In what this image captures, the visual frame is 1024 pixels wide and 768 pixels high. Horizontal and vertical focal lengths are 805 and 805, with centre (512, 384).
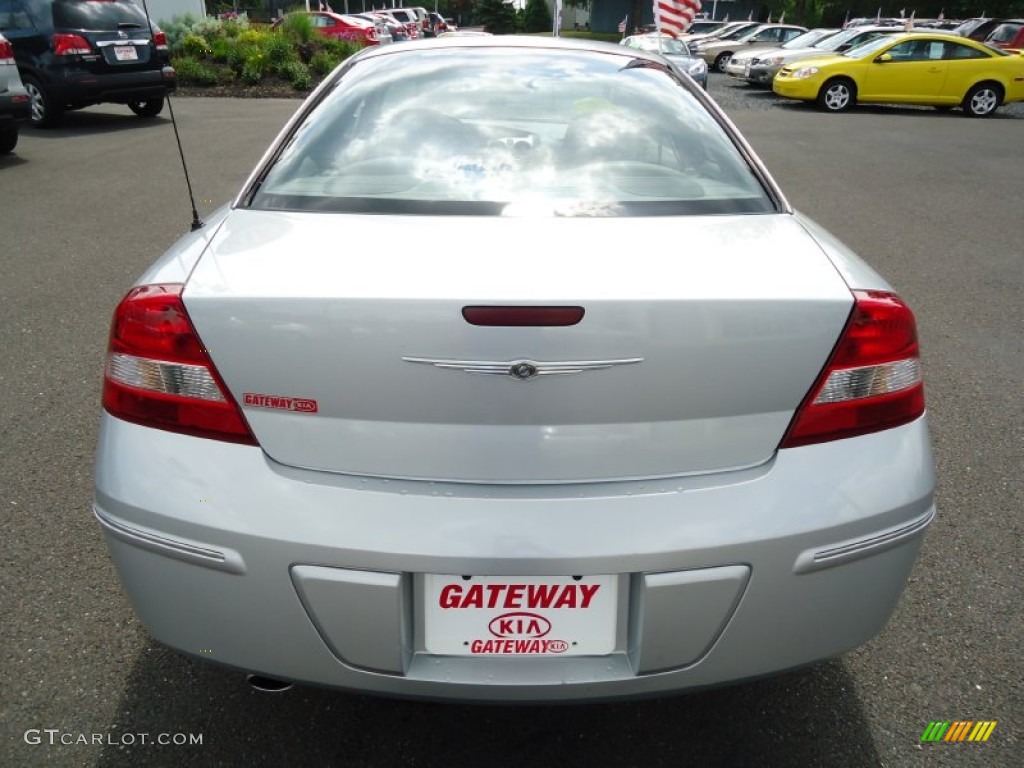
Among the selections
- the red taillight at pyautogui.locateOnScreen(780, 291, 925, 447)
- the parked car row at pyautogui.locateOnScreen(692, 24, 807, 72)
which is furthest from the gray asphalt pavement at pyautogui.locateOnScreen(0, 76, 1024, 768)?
the parked car row at pyautogui.locateOnScreen(692, 24, 807, 72)

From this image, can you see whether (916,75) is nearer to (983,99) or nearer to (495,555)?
(983,99)

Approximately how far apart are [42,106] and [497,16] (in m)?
53.7

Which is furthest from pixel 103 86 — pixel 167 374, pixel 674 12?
pixel 167 374

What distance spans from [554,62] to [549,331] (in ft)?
4.96

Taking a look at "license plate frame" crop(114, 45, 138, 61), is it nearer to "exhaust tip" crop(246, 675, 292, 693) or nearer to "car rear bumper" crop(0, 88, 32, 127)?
"car rear bumper" crop(0, 88, 32, 127)

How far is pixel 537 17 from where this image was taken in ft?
209

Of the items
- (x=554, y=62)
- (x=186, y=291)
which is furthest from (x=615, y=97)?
(x=186, y=291)

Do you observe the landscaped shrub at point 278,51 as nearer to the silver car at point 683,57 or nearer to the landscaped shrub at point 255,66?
the landscaped shrub at point 255,66

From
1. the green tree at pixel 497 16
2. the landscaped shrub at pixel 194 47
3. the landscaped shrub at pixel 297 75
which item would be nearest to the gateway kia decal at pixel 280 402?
the landscaped shrub at pixel 297 75

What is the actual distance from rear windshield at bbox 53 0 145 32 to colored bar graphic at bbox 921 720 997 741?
12196mm

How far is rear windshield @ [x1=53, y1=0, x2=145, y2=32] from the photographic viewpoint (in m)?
10.6

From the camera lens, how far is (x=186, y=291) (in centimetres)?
156

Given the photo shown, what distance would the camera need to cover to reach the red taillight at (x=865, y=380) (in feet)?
5.10

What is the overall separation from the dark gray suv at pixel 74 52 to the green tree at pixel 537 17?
5706 cm
